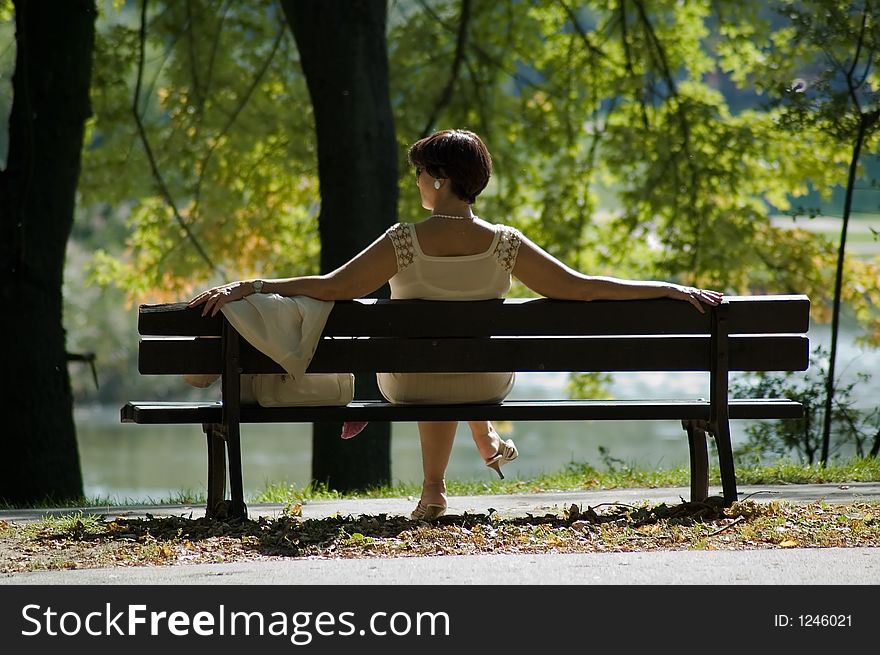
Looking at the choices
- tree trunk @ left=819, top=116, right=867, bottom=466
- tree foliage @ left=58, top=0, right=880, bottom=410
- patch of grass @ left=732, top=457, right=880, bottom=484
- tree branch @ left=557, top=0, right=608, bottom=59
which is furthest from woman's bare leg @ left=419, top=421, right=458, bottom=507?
tree branch @ left=557, top=0, right=608, bottom=59

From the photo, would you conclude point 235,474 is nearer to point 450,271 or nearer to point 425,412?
point 425,412

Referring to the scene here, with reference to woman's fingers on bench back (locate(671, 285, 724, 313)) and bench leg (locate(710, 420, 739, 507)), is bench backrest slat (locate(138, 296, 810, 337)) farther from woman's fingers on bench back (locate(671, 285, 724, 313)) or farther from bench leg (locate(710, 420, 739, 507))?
bench leg (locate(710, 420, 739, 507))

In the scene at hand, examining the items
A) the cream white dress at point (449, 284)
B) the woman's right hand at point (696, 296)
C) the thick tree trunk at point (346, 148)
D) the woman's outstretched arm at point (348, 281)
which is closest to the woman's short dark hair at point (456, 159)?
the cream white dress at point (449, 284)

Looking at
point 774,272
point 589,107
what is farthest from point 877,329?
point 589,107

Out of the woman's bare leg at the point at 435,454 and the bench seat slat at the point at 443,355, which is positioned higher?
the bench seat slat at the point at 443,355

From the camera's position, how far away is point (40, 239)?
8.62m

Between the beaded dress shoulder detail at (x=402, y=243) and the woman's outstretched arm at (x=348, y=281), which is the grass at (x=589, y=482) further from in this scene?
the beaded dress shoulder detail at (x=402, y=243)

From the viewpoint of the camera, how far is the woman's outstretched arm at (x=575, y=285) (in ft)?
16.4

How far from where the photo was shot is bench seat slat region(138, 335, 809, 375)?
16.2 feet

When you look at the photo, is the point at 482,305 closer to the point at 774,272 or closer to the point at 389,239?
the point at 389,239

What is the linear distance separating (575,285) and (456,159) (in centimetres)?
63

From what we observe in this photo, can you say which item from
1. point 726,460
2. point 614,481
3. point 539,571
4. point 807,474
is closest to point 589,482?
point 614,481

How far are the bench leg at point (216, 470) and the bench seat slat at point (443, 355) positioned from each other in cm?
27

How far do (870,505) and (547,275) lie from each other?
1.53 metres
